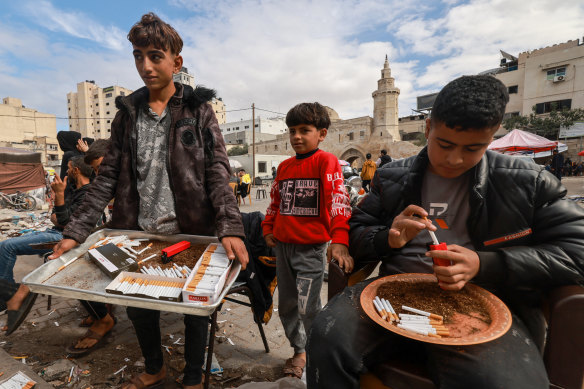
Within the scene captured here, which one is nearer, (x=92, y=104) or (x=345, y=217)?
(x=345, y=217)

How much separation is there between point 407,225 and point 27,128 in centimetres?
7196

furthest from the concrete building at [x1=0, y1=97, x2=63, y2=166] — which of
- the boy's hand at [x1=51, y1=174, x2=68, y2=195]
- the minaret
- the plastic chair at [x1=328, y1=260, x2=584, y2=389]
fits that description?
the plastic chair at [x1=328, y1=260, x2=584, y2=389]

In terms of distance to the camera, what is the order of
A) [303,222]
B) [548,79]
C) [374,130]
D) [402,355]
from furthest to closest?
[374,130] < [548,79] < [303,222] < [402,355]

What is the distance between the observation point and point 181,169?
5.81 feet

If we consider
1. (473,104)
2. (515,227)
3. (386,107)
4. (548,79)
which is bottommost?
(515,227)

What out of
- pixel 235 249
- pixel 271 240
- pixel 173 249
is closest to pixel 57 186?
pixel 173 249

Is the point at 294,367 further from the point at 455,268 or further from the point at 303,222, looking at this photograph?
the point at 455,268

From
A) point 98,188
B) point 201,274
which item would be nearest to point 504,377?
point 201,274

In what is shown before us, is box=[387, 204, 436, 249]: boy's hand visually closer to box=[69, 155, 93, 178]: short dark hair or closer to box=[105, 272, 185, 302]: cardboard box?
box=[105, 272, 185, 302]: cardboard box

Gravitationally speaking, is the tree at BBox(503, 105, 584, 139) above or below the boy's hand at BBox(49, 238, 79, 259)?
above

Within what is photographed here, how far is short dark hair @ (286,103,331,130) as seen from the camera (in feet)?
7.30

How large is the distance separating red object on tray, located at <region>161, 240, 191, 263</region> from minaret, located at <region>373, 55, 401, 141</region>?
3911cm

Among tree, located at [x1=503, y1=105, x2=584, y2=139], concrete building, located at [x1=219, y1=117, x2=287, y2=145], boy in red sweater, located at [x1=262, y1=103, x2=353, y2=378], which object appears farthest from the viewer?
concrete building, located at [x1=219, y1=117, x2=287, y2=145]

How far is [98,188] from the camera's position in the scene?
1856 mm
